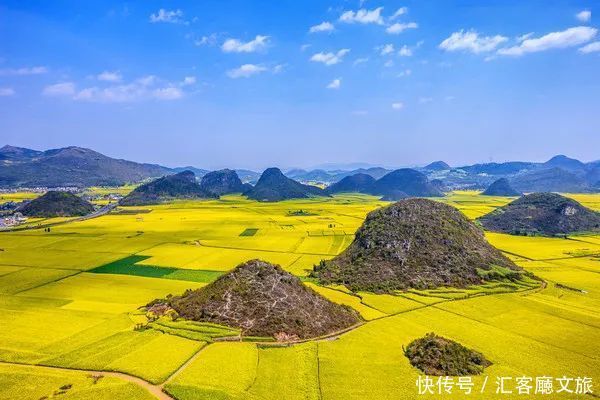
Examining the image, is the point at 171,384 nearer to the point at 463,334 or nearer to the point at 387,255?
the point at 463,334

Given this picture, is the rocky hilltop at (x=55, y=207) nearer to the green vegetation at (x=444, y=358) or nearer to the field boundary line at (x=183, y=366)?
the field boundary line at (x=183, y=366)

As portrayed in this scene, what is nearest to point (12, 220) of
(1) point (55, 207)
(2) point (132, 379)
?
(1) point (55, 207)

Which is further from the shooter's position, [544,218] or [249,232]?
[544,218]

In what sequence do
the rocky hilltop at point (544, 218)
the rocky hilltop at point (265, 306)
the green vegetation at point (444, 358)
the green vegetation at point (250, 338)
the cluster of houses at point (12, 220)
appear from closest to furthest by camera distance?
the green vegetation at point (250, 338) < the green vegetation at point (444, 358) < the rocky hilltop at point (265, 306) < the rocky hilltop at point (544, 218) < the cluster of houses at point (12, 220)

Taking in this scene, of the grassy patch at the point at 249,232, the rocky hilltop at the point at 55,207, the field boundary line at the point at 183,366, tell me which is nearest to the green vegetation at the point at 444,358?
the field boundary line at the point at 183,366

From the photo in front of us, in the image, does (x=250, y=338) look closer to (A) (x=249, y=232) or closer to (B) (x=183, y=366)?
(B) (x=183, y=366)

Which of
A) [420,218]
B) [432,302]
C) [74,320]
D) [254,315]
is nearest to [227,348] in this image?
[254,315]
